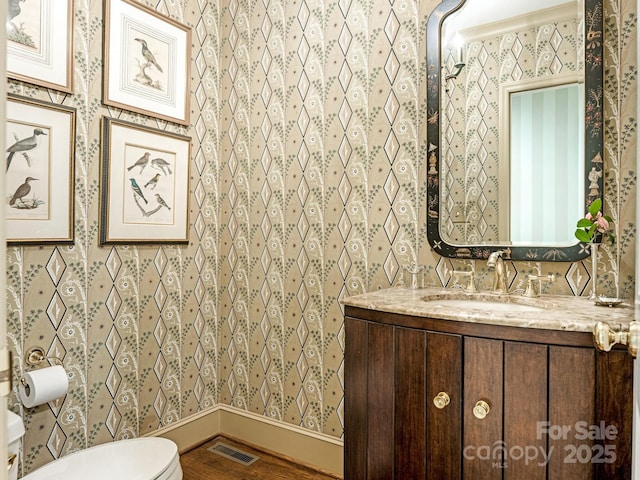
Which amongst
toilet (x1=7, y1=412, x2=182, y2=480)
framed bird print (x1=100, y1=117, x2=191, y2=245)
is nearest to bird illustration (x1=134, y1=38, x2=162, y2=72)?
framed bird print (x1=100, y1=117, x2=191, y2=245)

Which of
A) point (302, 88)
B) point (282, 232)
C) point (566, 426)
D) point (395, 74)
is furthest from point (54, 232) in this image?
point (566, 426)

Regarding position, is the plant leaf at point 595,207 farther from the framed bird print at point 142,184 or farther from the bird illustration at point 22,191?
the bird illustration at point 22,191

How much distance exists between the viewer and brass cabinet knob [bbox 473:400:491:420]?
4.11 ft

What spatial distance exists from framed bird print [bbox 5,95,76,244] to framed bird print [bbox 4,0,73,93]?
0.10m

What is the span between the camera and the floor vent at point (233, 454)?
7.38ft

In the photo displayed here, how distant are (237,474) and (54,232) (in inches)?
55.2

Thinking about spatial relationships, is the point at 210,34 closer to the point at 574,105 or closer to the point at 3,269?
the point at 574,105

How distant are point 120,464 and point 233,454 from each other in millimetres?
859

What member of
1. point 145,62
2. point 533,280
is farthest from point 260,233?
point 533,280

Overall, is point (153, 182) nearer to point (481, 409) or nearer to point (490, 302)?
point (490, 302)

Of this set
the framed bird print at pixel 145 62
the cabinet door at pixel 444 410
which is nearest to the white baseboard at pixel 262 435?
the cabinet door at pixel 444 410

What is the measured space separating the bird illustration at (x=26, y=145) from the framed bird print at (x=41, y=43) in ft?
0.64

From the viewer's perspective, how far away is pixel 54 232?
177 centimetres

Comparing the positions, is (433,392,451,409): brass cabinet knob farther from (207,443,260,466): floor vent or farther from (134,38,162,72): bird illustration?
(134,38,162,72): bird illustration
